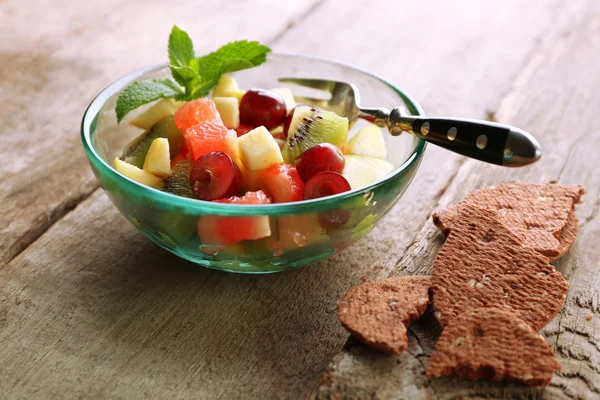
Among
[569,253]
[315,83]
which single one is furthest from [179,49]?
[569,253]

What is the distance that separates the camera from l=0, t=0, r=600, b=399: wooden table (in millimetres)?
1205

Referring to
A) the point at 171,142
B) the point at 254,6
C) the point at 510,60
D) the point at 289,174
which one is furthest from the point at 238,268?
the point at 254,6

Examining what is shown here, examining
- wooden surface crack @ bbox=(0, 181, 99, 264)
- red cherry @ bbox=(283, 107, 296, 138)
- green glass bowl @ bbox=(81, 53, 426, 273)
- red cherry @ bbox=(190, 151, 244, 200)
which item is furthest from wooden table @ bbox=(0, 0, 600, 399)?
red cherry @ bbox=(283, 107, 296, 138)

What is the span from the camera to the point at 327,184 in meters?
1.30

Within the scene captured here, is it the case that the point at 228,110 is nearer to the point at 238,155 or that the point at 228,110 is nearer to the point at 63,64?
the point at 238,155

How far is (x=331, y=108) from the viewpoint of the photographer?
183 centimetres

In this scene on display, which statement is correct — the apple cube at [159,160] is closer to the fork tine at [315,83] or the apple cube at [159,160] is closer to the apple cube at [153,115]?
the apple cube at [153,115]

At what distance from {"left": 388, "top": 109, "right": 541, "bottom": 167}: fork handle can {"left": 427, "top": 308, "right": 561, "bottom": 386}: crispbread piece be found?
0.96ft

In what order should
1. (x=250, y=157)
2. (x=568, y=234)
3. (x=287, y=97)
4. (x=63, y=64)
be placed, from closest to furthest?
(x=250, y=157) → (x=568, y=234) → (x=287, y=97) → (x=63, y=64)

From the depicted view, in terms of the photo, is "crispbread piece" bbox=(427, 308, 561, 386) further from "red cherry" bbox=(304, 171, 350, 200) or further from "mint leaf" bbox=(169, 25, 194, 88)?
"mint leaf" bbox=(169, 25, 194, 88)

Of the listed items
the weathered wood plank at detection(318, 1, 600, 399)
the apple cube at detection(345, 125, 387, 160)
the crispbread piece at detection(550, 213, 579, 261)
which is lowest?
the weathered wood plank at detection(318, 1, 600, 399)

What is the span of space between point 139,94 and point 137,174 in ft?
0.82

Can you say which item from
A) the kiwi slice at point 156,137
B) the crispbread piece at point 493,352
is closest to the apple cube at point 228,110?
the kiwi slice at point 156,137

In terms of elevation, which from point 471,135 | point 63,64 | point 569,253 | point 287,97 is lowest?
point 63,64
